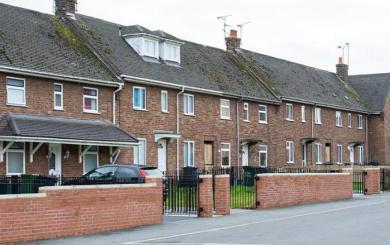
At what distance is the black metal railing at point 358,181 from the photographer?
3572 cm

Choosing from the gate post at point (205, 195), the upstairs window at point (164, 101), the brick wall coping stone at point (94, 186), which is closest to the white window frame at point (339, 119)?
the upstairs window at point (164, 101)

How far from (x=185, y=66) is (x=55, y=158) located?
43.0ft

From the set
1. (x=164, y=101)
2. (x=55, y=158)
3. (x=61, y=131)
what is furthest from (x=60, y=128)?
(x=164, y=101)

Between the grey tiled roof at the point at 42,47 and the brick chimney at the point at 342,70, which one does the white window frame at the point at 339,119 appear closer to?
the brick chimney at the point at 342,70

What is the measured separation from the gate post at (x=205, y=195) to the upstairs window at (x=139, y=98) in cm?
1332

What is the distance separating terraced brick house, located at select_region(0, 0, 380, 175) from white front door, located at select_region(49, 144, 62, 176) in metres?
0.10

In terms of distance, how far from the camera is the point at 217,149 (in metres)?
41.5

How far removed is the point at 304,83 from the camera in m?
54.7

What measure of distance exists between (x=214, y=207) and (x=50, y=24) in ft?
51.4

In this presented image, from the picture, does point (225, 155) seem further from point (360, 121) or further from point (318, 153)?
point (360, 121)

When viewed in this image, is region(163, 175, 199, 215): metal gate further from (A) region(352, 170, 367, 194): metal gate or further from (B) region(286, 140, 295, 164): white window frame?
(B) region(286, 140, 295, 164): white window frame

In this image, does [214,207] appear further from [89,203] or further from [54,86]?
[54,86]

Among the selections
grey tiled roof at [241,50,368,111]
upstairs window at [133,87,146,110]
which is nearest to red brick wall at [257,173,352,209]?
upstairs window at [133,87,146,110]

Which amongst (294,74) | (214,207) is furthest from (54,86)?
(294,74)
